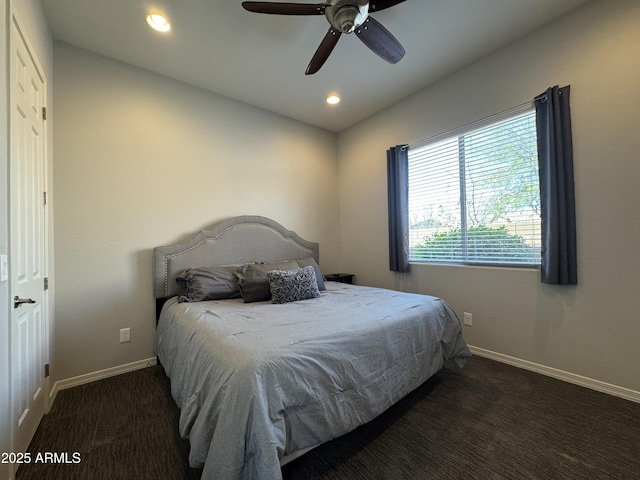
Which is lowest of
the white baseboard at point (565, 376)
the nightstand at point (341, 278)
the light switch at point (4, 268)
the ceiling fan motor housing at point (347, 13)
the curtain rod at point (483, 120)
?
the white baseboard at point (565, 376)

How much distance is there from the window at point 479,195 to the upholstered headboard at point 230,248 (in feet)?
5.18

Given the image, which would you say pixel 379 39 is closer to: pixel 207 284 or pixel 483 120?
pixel 483 120

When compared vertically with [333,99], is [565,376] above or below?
below

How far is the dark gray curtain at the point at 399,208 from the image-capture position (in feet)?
11.0

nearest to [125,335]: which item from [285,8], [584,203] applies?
[285,8]

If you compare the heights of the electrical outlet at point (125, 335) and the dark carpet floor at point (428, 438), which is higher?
the electrical outlet at point (125, 335)

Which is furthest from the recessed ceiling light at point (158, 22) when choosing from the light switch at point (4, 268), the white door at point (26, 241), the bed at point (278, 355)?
the light switch at point (4, 268)

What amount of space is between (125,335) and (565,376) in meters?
3.90

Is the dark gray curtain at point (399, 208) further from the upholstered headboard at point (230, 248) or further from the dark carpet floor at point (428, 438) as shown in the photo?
the dark carpet floor at point (428, 438)

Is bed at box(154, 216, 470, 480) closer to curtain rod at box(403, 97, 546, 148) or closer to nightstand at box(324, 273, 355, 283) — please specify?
nightstand at box(324, 273, 355, 283)

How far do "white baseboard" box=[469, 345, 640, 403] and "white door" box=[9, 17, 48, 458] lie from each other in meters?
3.51

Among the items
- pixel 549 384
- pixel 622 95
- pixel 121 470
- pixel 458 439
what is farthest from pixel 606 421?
pixel 121 470

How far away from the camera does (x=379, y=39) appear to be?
1.98 m

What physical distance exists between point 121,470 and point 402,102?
4.12 m
